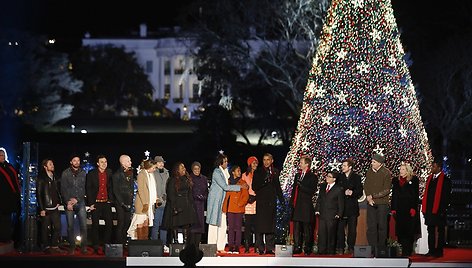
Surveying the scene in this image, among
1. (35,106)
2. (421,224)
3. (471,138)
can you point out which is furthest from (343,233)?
(35,106)

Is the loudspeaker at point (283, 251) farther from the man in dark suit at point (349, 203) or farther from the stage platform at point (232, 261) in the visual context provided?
the man in dark suit at point (349, 203)

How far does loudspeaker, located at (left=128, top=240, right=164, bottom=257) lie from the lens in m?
19.7

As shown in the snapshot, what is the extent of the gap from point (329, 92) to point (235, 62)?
25023mm

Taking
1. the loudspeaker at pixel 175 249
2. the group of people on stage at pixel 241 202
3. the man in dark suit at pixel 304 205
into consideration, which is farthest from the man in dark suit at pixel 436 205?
the loudspeaker at pixel 175 249

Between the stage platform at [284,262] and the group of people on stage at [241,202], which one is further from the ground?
the group of people on stage at [241,202]

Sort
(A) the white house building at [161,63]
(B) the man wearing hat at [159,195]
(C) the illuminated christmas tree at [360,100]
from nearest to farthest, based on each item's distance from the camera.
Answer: (B) the man wearing hat at [159,195], (C) the illuminated christmas tree at [360,100], (A) the white house building at [161,63]

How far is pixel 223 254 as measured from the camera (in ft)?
67.6

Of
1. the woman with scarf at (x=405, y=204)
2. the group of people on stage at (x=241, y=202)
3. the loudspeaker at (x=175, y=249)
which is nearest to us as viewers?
the loudspeaker at (x=175, y=249)

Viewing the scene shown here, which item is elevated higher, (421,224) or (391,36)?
(391,36)

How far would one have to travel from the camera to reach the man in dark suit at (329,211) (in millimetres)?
20625

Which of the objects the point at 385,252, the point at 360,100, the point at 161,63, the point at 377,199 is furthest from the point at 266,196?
the point at 161,63

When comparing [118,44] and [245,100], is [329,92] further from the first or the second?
[118,44]

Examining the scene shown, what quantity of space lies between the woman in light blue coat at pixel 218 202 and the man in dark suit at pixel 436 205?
3191mm

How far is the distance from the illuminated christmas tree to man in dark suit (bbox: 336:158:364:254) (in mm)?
1191
